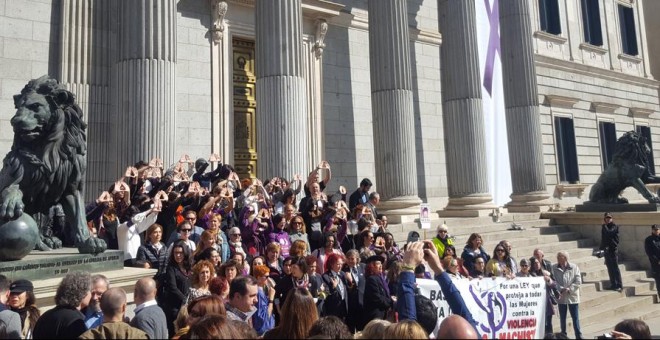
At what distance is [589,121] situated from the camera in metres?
26.1

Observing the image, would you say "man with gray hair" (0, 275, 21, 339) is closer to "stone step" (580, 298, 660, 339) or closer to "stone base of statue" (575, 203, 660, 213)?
"stone step" (580, 298, 660, 339)

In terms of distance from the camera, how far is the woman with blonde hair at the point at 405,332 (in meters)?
3.06

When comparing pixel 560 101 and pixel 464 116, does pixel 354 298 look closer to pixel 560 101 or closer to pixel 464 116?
pixel 464 116

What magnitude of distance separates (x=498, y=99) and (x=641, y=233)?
6.41 meters

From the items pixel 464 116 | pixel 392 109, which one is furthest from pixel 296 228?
pixel 464 116

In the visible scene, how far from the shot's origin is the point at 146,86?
10.9 meters

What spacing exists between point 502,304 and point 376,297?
56.1 inches

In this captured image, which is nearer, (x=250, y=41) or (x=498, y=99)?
(x=250, y=41)

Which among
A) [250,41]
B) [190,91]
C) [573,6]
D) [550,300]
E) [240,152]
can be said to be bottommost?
[550,300]

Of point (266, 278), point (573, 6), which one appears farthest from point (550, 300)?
point (573, 6)

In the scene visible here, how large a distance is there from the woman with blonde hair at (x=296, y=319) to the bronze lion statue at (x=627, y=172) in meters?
15.0

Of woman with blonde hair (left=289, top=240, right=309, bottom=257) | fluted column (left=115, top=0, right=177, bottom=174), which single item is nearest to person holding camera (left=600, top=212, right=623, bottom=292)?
woman with blonde hair (left=289, top=240, right=309, bottom=257)

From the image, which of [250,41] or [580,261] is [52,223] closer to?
[250,41]

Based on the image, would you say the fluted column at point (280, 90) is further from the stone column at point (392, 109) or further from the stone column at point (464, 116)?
the stone column at point (464, 116)
